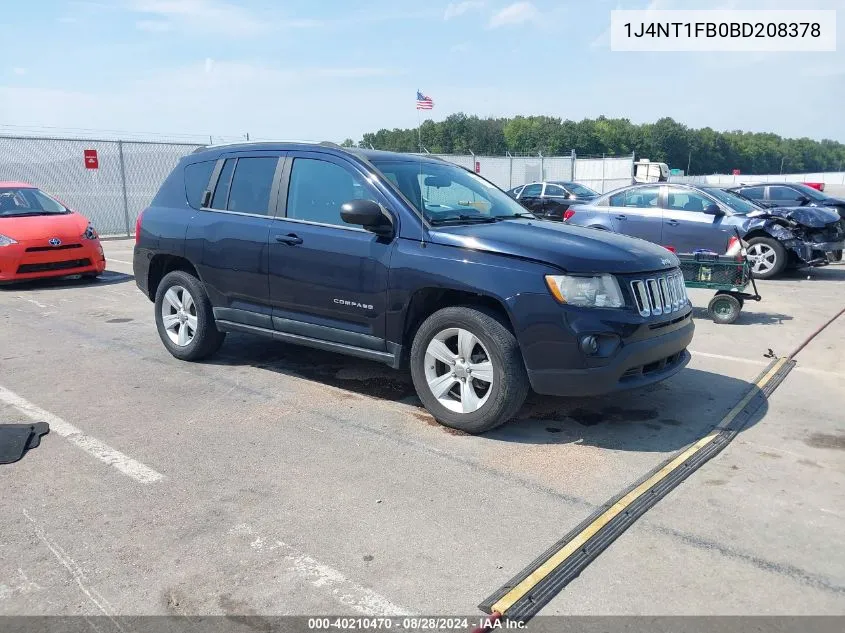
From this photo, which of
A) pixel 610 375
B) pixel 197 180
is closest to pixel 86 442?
pixel 197 180

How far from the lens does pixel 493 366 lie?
4406 mm

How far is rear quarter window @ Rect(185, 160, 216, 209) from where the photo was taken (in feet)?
20.2

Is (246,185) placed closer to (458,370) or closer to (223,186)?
(223,186)

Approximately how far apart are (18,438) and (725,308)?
727cm

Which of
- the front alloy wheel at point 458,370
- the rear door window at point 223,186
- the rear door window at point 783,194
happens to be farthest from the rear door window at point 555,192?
the front alloy wheel at point 458,370

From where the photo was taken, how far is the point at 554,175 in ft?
112

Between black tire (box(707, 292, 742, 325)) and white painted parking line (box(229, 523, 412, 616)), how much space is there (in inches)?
260

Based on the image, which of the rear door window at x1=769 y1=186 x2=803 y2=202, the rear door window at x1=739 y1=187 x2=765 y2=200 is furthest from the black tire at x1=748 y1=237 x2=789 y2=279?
the rear door window at x1=769 y1=186 x2=803 y2=202

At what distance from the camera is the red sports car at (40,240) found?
33.1 ft

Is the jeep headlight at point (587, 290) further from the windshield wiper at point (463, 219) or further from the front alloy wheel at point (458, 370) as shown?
the windshield wiper at point (463, 219)

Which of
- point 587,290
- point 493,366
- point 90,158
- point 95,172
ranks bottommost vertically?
point 493,366

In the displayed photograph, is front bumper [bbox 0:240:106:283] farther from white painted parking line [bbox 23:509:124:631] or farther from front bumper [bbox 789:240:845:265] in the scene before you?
front bumper [bbox 789:240:845:265]

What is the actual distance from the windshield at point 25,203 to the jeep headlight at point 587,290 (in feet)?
31.4

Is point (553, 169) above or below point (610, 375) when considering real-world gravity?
above
